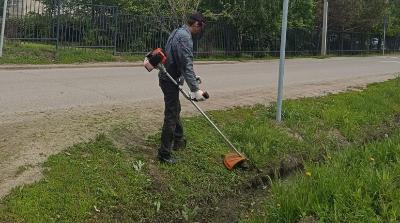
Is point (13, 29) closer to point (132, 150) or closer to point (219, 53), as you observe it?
point (219, 53)

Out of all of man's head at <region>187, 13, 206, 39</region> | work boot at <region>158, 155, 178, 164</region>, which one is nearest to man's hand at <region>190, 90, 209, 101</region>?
man's head at <region>187, 13, 206, 39</region>

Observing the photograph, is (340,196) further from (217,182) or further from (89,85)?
(89,85)

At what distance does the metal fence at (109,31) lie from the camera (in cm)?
1733

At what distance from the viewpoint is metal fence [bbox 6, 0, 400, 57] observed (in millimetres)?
17328

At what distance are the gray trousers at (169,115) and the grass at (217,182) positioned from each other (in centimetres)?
22

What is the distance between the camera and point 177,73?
576 cm

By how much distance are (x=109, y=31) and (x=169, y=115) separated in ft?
47.0

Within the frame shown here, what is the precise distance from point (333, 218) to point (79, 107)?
4727 mm

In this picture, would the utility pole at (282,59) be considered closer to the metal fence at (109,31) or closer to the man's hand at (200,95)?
the man's hand at (200,95)

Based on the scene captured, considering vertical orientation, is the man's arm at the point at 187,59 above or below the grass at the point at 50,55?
below

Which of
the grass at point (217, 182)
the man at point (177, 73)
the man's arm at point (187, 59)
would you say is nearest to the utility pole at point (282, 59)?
the grass at point (217, 182)

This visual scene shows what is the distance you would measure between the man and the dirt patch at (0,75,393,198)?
1.23 ft

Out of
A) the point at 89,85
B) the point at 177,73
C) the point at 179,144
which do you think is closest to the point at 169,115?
the point at 177,73

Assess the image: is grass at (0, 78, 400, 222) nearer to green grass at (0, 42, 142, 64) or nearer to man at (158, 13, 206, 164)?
man at (158, 13, 206, 164)
